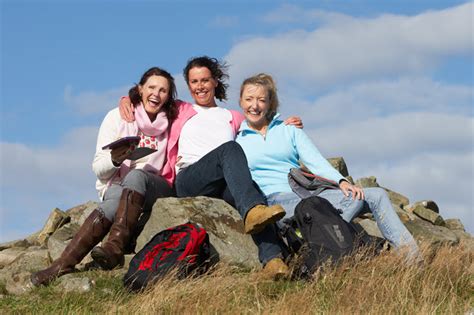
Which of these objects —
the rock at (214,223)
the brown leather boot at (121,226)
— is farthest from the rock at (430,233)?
the brown leather boot at (121,226)

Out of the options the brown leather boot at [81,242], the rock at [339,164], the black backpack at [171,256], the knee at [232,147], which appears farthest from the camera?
the rock at [339,164]

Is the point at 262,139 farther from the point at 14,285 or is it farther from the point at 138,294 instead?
A: the point at 14,285

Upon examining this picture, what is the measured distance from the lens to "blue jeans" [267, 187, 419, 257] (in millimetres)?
8922

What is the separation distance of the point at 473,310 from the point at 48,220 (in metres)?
9.50

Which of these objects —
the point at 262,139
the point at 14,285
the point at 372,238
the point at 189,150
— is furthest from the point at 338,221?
the point at 14,285

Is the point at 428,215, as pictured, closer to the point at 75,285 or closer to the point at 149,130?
the point at 149,130

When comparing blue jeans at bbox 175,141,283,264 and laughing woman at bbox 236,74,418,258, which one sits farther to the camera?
laughing woman at bbox 236,74,418,258

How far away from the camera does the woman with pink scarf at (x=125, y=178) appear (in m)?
9.58

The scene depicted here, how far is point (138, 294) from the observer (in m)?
8.53

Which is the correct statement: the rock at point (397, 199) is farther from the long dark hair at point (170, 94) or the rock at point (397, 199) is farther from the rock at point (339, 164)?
the long dark hair at point (170, 94)

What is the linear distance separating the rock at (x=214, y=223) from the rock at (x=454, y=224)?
7.75m

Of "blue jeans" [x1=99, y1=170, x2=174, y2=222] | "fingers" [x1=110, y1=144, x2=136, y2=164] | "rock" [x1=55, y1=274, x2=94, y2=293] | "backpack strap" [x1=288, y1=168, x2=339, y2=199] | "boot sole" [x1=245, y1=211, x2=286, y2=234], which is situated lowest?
"rock" [x1=55, y1=274, x2=94, y2=293]

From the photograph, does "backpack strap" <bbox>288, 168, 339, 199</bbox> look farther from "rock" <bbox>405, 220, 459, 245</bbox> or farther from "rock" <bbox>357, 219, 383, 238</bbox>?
"rock" <bbox>405, 220, 459, 245</bbox>

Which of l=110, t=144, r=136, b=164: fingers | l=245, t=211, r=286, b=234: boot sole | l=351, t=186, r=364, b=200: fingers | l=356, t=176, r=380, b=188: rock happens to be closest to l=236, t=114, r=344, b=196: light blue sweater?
l=351, t=186, r=364, b=200: fingers
